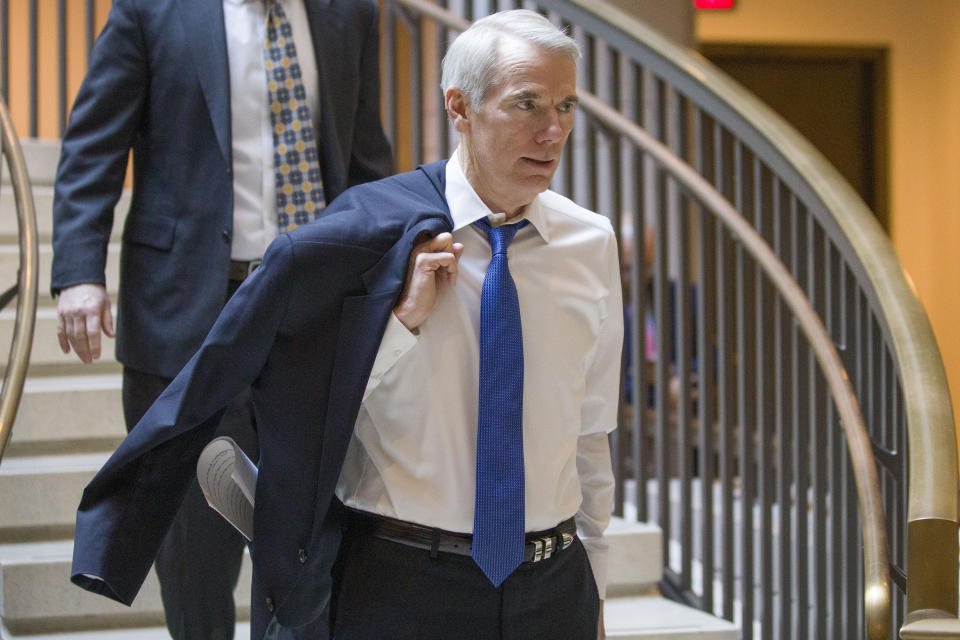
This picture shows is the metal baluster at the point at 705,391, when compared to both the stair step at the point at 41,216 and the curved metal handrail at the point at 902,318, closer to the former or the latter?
the curved metal handrail at the point at 902,318

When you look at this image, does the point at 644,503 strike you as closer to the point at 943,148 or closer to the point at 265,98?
the point at 265,98

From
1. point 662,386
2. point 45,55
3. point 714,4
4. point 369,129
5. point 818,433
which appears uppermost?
point 714,4

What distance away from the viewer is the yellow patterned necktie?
2.10 metres

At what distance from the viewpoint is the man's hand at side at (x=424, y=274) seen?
142cm

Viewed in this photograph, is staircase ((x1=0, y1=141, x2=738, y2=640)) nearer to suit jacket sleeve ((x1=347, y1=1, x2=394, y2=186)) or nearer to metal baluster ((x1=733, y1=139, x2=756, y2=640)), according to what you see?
metal baluster ((x1=733, y1=139, x2=756, y2=640))

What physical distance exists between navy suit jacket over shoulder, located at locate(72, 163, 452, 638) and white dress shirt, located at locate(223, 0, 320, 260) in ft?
2.13

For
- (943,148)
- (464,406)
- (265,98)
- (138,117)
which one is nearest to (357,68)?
(265,98)

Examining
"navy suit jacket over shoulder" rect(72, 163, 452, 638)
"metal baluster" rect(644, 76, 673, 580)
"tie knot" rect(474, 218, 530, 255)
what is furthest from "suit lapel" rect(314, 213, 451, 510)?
"metal baluster" rect(644, 76, 673, 580)

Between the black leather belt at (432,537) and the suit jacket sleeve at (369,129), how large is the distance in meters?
0.93

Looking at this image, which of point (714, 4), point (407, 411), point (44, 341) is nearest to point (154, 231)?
point (407, 411)

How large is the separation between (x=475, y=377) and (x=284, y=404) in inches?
9.8

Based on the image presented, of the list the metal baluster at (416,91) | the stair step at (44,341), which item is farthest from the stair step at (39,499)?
the metal baluster at (416,91)

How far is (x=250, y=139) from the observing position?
6.91 ft

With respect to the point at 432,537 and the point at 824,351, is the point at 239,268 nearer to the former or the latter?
the point at 432,537
